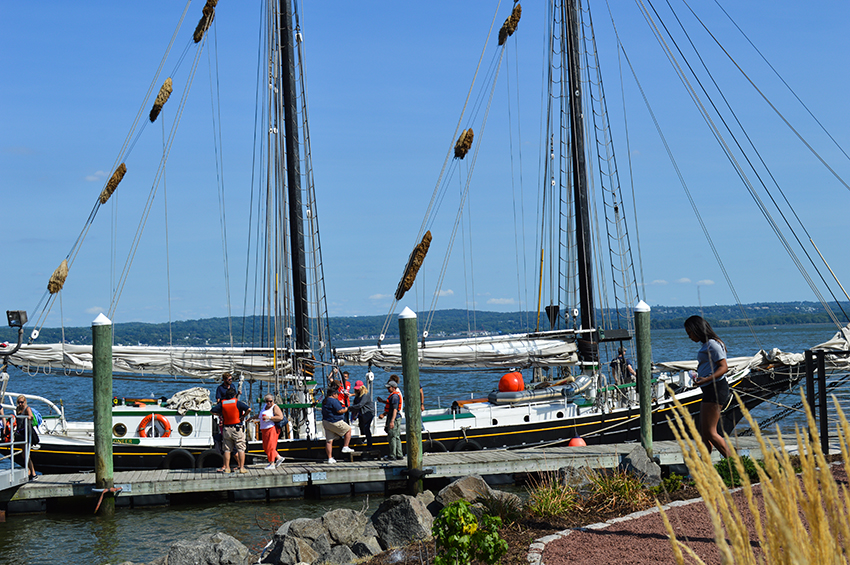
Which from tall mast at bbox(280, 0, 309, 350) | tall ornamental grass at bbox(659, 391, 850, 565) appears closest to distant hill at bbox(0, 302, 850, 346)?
tall mast at bbox(280, 0, 309, 350)

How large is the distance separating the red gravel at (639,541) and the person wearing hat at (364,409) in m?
Result: 9.07

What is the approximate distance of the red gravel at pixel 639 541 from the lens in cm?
629

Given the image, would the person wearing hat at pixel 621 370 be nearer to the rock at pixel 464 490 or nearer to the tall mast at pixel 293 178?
the tall mast at pixel 293 178

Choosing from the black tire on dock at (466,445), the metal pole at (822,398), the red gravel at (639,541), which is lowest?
the black tire on dock at (466,445)

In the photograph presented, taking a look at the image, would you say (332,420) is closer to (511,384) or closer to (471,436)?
(471,436)

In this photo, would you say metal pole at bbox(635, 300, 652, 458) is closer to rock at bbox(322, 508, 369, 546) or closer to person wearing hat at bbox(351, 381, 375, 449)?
person wearing hat at bbox(351, 381, 375, 449)

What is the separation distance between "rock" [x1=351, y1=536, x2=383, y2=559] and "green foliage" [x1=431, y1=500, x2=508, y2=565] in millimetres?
2750

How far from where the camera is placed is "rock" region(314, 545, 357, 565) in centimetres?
889

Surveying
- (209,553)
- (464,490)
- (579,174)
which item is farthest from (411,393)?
(579,174)

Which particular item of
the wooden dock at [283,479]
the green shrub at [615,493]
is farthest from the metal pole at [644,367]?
the green shrub at [615,493]

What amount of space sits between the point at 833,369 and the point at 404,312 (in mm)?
10894

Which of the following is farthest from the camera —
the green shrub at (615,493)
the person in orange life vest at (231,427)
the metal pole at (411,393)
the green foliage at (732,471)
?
the person in orange life vest at (231,427)

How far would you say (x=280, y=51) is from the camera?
20.8 meters

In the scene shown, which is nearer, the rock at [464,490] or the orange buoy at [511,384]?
the rock at [464,490]
